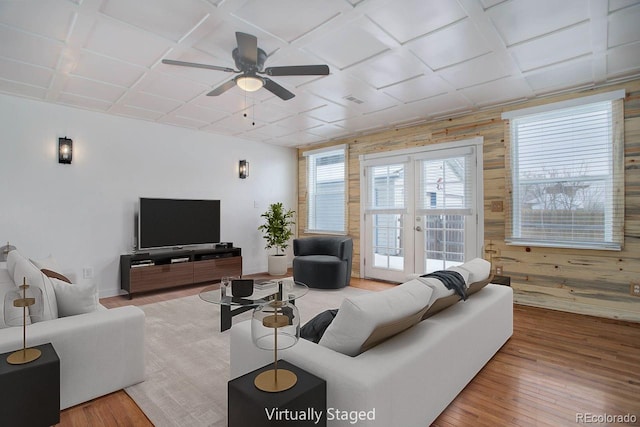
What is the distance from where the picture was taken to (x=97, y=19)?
2.42 meters

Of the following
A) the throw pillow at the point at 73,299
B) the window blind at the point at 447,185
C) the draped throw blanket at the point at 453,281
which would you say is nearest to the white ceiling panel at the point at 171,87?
the throw pillow at the point at 73,299

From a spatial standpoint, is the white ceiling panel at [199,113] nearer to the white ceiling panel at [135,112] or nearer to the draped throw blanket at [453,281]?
the white ceiling panel at [135,112]

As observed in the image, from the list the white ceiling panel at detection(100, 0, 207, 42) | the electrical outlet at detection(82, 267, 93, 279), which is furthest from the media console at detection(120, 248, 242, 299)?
the white ceiling panel at detection(100, 0, 207, 42)

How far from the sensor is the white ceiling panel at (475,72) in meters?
3.10

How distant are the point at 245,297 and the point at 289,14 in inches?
94.5

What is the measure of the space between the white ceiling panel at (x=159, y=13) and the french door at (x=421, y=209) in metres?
3.72

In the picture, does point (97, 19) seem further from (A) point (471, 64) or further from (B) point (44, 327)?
(A) point (471, 64)

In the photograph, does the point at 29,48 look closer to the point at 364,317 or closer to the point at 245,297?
the point at 245,297

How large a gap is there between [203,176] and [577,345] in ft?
17.7

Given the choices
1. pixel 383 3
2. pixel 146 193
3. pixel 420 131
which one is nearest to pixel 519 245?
pixel 420 131

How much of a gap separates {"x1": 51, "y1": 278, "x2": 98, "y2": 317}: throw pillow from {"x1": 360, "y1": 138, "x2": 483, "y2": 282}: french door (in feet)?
14.0

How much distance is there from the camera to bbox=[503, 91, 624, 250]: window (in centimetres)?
360

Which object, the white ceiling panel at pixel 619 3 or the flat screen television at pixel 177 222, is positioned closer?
the white ceiling panel at pixel 619 3

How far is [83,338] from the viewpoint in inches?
77.5
